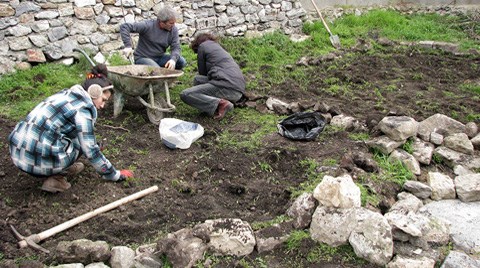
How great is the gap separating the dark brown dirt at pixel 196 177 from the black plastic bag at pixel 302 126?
0.09 metres

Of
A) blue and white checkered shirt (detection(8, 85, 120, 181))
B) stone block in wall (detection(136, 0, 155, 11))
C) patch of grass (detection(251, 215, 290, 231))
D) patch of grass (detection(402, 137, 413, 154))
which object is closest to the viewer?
patch of grass (detection(251, 215, 290, 231))

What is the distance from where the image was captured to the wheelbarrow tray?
5997mm

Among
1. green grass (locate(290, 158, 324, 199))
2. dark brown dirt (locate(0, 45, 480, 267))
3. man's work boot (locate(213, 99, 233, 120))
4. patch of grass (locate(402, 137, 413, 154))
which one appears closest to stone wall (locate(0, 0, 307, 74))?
dark brown dirt (locate(0, 45, 480, 267))

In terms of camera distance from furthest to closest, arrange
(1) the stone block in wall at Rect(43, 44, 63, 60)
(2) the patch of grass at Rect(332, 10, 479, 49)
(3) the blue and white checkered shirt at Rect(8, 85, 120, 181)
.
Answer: (2) the patch of grass at Rect(332, 10, 479, 49), (1) the stone block in wall at Rect(43, 44, 63, 60), (3) the blue and white checkered shirt at Rect(8, 85, 120, 181)

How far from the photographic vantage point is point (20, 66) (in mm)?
7707

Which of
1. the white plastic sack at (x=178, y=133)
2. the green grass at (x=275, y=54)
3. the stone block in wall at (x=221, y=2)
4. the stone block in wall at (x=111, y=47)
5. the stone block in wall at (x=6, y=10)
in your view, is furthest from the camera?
the stone block in wall at (x=221, y=2)

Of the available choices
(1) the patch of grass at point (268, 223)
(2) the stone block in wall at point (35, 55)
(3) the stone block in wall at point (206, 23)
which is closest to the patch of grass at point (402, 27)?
(3) the stone block in wall at point (206, 23)

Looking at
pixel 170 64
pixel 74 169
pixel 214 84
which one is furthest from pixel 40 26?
pixel 74 169

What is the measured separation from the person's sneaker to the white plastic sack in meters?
1.05

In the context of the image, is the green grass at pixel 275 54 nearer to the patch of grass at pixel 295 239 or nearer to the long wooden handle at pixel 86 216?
the long wooden handle at pixel 86 216

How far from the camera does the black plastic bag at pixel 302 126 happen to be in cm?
570

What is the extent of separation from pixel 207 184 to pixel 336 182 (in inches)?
57.2

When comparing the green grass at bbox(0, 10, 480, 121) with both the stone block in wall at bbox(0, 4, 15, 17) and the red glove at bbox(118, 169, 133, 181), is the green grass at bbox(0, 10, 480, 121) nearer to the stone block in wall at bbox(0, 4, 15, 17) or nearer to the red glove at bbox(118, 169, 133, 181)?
the stone block in wall at bbox(0, 4, 15, 17)

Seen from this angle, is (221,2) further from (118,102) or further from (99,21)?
(118,102)
